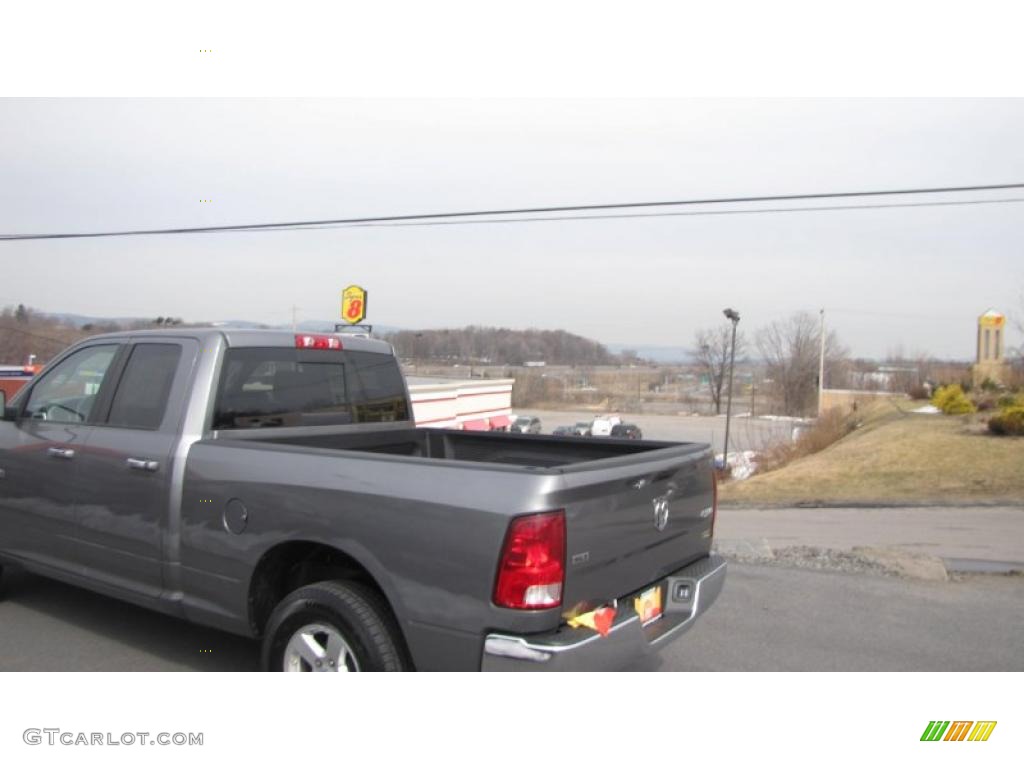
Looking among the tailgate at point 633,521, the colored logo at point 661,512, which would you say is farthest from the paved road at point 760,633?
the colored logo at point 661,512

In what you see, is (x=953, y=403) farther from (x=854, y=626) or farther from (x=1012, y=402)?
(x=854, y=626)

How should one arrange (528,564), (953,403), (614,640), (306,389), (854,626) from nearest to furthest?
(528,564)
(614,640)
(306,389)
(854,626)
(953,403)

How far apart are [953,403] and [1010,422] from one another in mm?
9371

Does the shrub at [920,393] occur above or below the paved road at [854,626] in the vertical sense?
above

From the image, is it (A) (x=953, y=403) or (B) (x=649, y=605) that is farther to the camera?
(A) (x=953, y=403)

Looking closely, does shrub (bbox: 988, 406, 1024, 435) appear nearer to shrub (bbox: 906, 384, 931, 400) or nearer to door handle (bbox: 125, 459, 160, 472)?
door handle (bbox: 125, 459, 160, 472)

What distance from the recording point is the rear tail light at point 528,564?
10.1 ft

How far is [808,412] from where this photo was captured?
67.8 m

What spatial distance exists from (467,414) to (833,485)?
49.1 ft

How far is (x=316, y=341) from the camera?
518 centimetres

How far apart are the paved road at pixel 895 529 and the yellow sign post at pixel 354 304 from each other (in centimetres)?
1086

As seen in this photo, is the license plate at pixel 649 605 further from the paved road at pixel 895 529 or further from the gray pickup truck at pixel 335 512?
the paved road at pixel 895 529

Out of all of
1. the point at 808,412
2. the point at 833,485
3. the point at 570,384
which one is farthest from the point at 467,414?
the point at 808,412
